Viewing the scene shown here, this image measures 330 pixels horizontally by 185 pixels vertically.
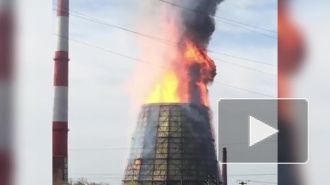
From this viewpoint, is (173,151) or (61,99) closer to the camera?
(61,99)

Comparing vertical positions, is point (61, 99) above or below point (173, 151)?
above

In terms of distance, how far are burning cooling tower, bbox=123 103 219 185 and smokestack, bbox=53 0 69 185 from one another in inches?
124

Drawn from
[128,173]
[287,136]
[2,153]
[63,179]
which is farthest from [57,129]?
[287,136]

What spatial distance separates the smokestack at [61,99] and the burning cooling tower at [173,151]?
3139 millimetres

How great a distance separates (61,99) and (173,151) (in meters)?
5.45

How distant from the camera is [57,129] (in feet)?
72.2

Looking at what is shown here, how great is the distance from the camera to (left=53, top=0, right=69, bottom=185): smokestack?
2169 centimetres

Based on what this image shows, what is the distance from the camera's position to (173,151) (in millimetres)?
25625

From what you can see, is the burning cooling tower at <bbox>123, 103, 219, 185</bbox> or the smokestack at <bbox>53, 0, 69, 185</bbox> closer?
the smokestack at <bbox>53, 0, 69, 185</bbox>

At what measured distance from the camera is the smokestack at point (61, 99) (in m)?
21.7

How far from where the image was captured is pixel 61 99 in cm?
2214

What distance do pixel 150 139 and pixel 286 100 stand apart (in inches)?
789

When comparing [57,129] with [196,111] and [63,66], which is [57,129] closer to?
[63,66]

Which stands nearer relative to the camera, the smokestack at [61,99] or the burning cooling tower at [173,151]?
the smokestack at [61,99]
